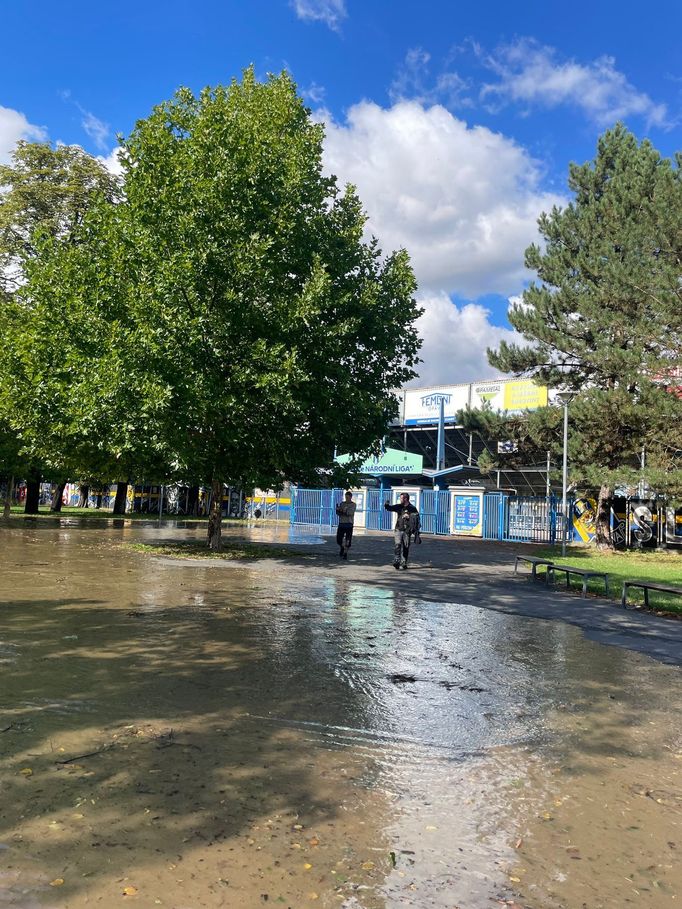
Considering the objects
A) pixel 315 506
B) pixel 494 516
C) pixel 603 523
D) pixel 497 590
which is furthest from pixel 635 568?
pixel 315 506

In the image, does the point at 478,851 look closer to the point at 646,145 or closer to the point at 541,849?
the point at 541,849

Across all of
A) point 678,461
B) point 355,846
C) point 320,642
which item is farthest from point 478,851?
point 678,461

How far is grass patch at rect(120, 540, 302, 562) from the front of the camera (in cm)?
1811

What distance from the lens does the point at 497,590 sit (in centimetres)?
1377

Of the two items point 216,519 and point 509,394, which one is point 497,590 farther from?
point 509,394

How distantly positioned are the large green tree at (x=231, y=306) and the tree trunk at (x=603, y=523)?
12.0 meters

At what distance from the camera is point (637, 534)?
2905 cm

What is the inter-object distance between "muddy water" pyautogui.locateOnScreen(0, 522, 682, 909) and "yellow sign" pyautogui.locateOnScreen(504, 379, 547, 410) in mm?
40168

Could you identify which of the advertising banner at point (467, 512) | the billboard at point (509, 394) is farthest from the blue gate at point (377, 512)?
the billboard at point (509, 394)

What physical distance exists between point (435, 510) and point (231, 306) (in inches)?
831

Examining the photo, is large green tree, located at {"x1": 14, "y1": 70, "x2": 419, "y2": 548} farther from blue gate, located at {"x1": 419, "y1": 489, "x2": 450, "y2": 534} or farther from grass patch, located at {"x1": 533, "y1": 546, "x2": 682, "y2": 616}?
blue gate, located at {"x1": 419, "y1": 489, "x2": 450, "y2": 534}

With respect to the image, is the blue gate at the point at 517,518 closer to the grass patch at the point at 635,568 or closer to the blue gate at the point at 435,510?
the blue gate at the point at 435,510

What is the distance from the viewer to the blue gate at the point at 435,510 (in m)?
34.7

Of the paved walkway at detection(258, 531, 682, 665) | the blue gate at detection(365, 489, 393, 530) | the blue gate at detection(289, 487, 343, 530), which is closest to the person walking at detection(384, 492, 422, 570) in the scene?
the paved walkway at detection(258, 531, 682, 665)
